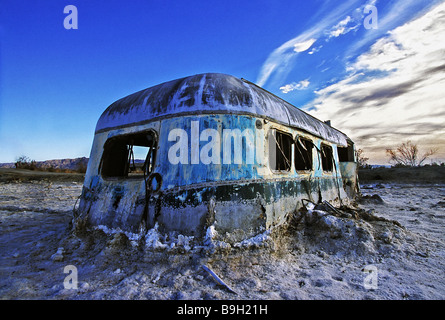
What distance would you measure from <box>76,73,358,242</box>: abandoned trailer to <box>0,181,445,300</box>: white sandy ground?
0.34 meters

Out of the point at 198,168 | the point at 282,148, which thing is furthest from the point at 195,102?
the point at 282,148

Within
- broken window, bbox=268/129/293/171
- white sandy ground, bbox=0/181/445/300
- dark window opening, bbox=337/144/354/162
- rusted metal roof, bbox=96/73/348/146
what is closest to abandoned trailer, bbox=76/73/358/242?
rusted metal roof, bbox=96/73/348/146

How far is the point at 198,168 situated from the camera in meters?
3.99

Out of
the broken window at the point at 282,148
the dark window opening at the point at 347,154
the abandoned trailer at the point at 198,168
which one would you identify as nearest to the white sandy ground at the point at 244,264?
the abandoned trailer at the point at 198,168

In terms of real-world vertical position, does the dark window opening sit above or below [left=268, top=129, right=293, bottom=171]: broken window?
above

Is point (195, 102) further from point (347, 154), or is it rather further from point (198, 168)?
point (347, 154)

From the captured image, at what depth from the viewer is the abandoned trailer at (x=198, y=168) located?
391 centimetres

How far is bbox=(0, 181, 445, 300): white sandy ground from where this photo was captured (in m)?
2.88

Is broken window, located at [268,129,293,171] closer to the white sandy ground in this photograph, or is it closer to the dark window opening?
the white sandy ground
